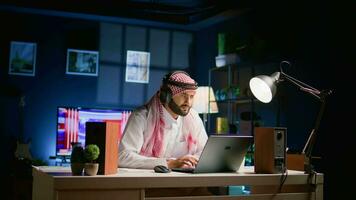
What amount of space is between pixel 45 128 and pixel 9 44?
1.15m

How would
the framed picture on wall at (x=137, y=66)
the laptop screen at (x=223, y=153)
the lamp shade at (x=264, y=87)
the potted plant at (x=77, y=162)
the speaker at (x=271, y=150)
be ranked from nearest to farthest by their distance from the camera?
the potted plant at (x=77, y=162)
the laptop screen at (x=223, y=153)
the speaker at (x=271, y=150)
the lamp shade at (x=264, y=87)
the framed picture on wall at (x=137, y=66)

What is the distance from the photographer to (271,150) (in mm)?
2596

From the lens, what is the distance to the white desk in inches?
81.5

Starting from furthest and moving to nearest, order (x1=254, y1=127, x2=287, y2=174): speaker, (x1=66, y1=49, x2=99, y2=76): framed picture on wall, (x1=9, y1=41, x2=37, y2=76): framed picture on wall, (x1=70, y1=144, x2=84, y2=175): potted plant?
(x1=66, y1=49, x2=99, y2=76): framed picture on wall → (x1=9, y1=41, x2=37, y2=76): framed picture on wall → (x1=254, y1=127, x2=287, y2=174): speaker → (x1=70, y1=144, x2=84, y2=175): potted plant

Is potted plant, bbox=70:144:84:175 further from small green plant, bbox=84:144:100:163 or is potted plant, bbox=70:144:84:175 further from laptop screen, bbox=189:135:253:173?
laptop screen, bbox=189:135:253:173

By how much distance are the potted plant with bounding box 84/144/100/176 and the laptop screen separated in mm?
540

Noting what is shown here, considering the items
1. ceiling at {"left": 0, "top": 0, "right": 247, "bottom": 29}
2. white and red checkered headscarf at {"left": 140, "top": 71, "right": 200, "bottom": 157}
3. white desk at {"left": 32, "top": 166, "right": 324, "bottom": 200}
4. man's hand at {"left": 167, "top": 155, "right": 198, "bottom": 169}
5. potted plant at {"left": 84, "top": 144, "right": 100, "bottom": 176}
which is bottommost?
white desk at {"left": 32, "top": 166, "right": 324, "bottom": 200}

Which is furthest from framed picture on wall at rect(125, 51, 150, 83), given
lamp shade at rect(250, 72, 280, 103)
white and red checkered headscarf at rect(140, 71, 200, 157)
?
lamp shade at rect(250, 72, 280, 103)

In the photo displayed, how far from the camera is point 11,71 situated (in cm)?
621

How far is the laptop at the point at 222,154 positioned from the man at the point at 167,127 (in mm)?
376

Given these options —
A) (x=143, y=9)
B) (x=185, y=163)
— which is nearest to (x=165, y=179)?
(x=185, y=163)

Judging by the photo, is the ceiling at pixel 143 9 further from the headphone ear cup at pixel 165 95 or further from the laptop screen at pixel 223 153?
the laptop screen at pixel 223 153

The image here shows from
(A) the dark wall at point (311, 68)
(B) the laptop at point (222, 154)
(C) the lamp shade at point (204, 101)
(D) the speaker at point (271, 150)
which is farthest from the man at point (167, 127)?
(C) the lamp shade at point (204, 101)

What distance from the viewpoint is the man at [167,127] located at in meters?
3.08
